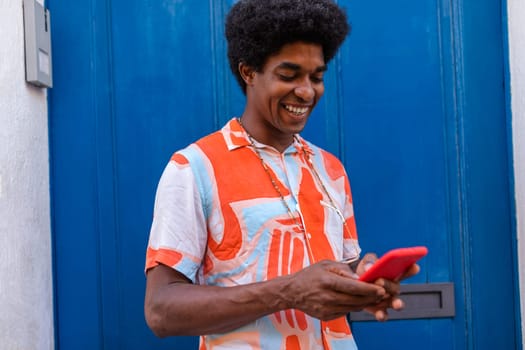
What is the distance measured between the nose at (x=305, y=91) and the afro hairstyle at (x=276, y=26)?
110 mm

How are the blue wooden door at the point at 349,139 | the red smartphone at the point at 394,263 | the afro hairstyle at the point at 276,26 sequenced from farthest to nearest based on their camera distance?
1. the blue wooden door at the point at 349,139
2. the afro hairstyle at the point at 276,26
3. the red smartphone at the point at 394,263

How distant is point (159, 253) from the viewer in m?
1.56

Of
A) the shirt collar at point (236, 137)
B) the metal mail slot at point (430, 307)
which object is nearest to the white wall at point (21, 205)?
the shirt collar at point (236, 137)

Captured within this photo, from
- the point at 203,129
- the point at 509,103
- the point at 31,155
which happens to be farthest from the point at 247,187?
the point at 509,103

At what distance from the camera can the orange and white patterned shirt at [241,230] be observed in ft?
5.19

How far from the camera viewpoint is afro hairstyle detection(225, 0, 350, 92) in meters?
1.68

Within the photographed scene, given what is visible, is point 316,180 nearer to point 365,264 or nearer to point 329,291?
point 365,264

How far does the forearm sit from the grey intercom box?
0.86m

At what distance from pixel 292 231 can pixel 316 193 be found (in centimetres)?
16

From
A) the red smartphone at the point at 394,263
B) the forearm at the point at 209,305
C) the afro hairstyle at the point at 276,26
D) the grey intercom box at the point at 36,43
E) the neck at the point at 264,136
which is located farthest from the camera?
the grey intercom box at the point at 36,43

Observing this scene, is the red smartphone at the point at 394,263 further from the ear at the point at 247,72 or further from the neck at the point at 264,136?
the ear at the point at 247,72

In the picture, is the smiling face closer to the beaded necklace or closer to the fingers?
the beaded necklace

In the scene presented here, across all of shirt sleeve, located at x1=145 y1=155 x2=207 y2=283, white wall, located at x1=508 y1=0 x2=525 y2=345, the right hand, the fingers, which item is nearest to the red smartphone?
the right hand

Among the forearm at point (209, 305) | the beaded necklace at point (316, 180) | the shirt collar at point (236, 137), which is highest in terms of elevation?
the shirt collar at point (236, 137)
